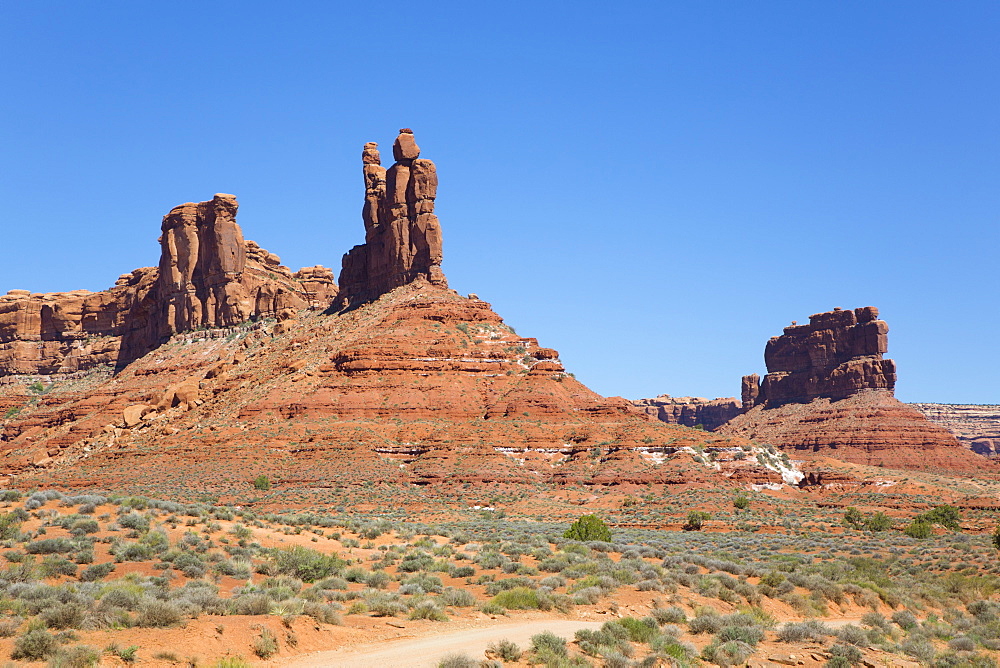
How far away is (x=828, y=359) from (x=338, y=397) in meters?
99.3

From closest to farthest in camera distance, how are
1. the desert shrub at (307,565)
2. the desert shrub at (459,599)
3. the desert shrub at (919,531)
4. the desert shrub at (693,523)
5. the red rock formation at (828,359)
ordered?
the desert shrub at (459,599) < the desert shrub at (307,565) < the desert shrub at (919,531) < the desert shrub at (693,523) < the red rock formation at (828,359)

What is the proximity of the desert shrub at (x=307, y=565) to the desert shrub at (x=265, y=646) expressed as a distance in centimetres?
772

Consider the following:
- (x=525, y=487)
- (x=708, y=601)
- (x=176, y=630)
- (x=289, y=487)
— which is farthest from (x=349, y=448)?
(x=176, y=630)

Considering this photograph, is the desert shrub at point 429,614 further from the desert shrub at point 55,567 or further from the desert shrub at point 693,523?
the desert shrub at point 693,523

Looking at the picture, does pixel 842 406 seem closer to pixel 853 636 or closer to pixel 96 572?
pixel 853 636

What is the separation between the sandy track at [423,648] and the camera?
50.0 ft

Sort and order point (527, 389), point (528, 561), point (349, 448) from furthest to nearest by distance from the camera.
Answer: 1. point (527, 389)
2. point (349, 448)
3. point (528, 561)

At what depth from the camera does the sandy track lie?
50.0ft

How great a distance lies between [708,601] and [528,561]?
7106 millimetres

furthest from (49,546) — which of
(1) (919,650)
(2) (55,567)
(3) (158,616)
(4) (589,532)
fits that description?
(4) (589,532)

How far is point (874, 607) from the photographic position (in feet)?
85.5

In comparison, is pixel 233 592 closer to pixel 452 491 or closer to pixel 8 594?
pixel 8 594

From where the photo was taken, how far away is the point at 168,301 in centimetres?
10919

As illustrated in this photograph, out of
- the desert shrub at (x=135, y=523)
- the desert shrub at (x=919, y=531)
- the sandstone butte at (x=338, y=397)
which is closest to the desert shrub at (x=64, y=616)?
the desert shrub at (x=135, y=523)
